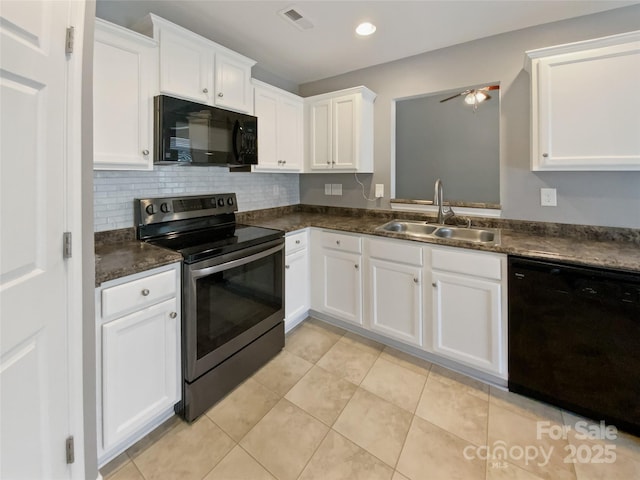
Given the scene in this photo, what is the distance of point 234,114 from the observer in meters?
2.20

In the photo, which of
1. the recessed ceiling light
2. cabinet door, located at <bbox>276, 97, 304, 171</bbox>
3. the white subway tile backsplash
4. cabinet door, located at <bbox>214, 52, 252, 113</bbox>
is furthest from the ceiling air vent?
the white subway tile backsplash

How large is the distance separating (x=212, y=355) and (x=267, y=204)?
5.56 feet

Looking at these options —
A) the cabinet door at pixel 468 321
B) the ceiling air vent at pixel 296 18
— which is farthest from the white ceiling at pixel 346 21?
the cabinet door at pixel 468 321

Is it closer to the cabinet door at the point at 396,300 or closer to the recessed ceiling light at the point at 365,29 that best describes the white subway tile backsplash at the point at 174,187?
the cabinet door at the point at 396,300

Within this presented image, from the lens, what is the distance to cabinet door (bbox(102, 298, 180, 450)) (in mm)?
1348

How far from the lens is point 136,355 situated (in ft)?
4.71

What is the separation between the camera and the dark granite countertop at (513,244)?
4.86ft

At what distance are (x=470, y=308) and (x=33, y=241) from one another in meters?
2.17

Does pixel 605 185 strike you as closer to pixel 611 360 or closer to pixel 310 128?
pixel 611 360

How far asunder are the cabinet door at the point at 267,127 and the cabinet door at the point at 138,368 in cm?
150

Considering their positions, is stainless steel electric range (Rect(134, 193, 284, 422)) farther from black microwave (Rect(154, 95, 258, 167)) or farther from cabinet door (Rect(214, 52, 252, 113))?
cabinet door (Rect(214, 52, 252, 113))

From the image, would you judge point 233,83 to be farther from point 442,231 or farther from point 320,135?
point 442,231

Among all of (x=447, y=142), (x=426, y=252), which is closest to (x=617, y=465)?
(x=426, y=252)

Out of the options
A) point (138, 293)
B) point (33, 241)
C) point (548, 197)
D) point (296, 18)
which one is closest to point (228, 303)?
point (138, 293)
